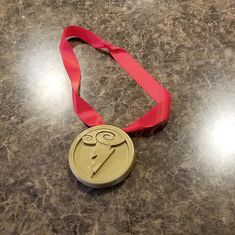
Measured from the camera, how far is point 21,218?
716 millimetres

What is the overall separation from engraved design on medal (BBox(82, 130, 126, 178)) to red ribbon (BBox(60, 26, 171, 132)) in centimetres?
4

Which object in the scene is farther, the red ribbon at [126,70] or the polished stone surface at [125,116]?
the red ribbon at [126,70]

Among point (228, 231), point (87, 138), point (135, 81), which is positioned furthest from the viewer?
point (135, 81)

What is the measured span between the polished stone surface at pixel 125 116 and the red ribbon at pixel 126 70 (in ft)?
0.06

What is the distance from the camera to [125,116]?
2.76ft

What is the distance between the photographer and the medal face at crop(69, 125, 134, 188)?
2.38 ft

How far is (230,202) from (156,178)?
0.46ft

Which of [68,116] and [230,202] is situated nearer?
[230,202]

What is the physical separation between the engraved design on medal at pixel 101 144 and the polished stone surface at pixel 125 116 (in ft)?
0.15

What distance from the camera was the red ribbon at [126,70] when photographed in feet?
2.68

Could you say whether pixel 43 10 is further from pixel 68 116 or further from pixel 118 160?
pixel 118 160

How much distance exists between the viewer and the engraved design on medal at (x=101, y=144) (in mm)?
739

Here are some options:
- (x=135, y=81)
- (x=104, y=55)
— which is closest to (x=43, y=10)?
(x=104, y=55)

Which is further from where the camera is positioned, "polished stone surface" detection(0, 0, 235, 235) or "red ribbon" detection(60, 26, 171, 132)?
"red ribbon" detection(60, 26, 171, 132)
